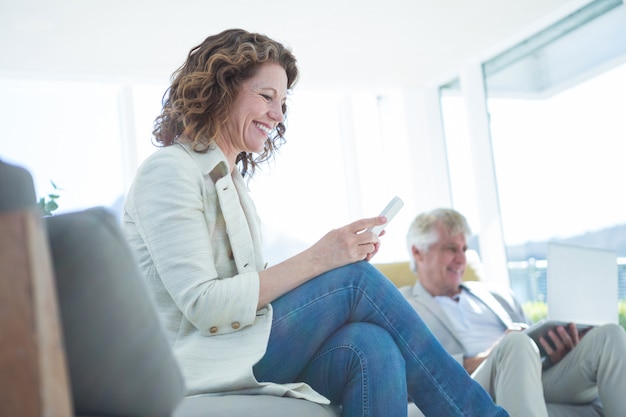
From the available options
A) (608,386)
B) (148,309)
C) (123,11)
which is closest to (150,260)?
(148,309)

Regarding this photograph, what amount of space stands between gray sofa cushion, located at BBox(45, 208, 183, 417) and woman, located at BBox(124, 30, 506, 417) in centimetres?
73

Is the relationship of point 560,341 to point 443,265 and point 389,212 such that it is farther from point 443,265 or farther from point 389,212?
point 389,212

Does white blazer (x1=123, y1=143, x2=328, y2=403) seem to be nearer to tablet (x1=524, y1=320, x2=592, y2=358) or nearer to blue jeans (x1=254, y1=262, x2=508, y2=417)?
blue jeans (x1=254, y1=262, x2=508, y2=417)

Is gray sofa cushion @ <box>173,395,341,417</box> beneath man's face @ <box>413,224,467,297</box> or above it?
beneath

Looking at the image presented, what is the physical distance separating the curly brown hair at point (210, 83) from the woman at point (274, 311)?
172 mm

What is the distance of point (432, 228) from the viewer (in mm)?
3578

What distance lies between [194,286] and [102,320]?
30.2 inches

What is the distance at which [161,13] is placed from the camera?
442 cm

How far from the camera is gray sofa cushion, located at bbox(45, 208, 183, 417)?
2.69ft

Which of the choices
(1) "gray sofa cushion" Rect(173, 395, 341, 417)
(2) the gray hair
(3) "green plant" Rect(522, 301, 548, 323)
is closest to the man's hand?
(2) the gray hair

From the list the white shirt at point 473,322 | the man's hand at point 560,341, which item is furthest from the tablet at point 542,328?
the white shirt at point 473,322

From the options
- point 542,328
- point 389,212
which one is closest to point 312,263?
point 389,212

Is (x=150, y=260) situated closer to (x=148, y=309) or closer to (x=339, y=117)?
(x=148, y=309)

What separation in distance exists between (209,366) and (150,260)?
0.27 m
